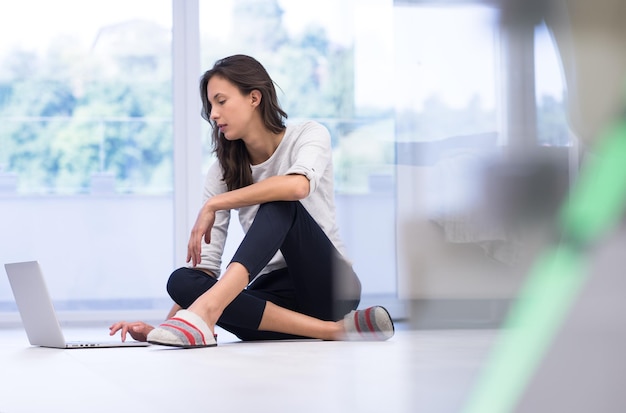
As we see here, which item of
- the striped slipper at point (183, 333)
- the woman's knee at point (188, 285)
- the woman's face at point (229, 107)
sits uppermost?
the woman's face at point (229, 107)

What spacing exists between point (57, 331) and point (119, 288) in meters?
2.15

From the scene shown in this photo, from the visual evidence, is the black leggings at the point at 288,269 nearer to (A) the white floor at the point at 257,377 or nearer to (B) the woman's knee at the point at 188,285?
(B) the woman's knee at the point at 188,285

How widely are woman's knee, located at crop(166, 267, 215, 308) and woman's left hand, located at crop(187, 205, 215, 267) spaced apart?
64 mm

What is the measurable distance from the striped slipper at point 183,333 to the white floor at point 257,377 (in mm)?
27

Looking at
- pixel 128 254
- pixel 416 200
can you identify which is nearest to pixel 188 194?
pixel 128 254

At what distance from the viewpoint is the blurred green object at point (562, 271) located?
0.36 meters

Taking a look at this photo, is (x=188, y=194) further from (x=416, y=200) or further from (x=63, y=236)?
(x=416, y=200)

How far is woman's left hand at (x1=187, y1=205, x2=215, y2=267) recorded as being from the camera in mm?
1973

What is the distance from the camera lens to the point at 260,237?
188 cm

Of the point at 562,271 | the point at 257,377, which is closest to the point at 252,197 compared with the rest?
the point at 257,377

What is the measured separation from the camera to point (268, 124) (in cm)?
220

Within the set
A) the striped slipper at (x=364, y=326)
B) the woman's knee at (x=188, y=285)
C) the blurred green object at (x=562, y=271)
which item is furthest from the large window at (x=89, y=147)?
the blurred green object at (x=562, y=271)

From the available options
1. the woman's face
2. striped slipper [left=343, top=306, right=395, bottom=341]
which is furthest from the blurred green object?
the woman's face

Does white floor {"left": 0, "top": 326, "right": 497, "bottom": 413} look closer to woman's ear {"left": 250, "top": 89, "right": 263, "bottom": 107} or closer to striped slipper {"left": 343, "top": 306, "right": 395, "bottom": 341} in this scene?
striped slipper {"left": 343, "top": 306, "right": 395, "bottom": 341}
